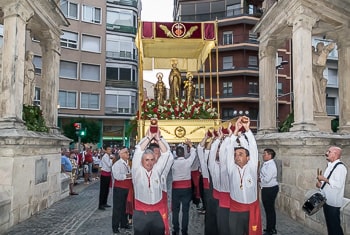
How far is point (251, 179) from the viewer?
5.68 meters

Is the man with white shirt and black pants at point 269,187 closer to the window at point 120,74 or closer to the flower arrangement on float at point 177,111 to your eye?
the flower arrangement on float at point 177,111

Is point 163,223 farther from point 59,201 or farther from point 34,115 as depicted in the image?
point 59,201

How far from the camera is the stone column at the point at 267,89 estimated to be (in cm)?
1363

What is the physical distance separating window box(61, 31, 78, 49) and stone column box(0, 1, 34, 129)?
95.0 feet

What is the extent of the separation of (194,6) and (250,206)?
4386 cm

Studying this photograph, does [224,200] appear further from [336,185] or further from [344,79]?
[344,79]

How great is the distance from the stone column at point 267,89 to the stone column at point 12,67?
7663 mm

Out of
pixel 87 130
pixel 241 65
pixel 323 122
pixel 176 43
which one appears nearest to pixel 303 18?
pixel 323 122

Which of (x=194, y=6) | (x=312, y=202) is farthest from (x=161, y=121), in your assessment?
(x=194, y=6)

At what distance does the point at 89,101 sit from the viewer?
39.8 meters

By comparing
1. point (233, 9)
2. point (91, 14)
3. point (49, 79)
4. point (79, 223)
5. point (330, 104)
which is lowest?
point (79, 223)

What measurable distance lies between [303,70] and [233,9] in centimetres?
3719

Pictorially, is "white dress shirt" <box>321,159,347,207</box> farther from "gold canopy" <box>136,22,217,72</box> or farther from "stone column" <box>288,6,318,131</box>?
"gold canopy" <box>136,22,217,72</box>

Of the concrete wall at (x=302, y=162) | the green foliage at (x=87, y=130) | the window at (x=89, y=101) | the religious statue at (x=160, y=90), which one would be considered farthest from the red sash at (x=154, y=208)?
the window at (x=89, y=101)
